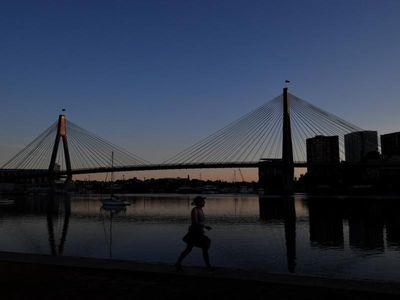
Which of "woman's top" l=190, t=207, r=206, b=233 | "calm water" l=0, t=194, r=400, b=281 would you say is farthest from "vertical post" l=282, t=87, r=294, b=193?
"woman's top" l=190, t=207, r=206, b=233

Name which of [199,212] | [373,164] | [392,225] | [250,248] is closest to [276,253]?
[250,248]

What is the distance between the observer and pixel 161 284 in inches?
360

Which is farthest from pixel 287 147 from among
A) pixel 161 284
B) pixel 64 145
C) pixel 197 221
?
pixel 161 284

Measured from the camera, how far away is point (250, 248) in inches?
859

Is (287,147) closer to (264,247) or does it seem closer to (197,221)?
(264,247)

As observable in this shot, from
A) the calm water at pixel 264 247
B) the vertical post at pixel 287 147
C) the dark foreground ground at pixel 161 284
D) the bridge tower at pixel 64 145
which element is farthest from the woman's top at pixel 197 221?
the bridge tower at pixel 64 145

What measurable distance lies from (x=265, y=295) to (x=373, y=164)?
7247 centimetres

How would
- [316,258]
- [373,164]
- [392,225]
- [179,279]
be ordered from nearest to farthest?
[179,279] → [316,258] → [392,225] → [373,164]

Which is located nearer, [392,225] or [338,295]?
[338,295]

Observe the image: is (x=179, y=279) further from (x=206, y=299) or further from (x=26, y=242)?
(x=26, y=242)

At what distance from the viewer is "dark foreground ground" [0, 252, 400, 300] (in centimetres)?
817

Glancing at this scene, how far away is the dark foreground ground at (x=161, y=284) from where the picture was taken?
26.8 ft

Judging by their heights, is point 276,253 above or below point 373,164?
below

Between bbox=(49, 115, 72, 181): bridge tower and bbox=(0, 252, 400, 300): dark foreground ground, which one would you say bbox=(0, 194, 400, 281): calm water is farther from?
bbox=(49, 115, 72, 181): bridge tower
